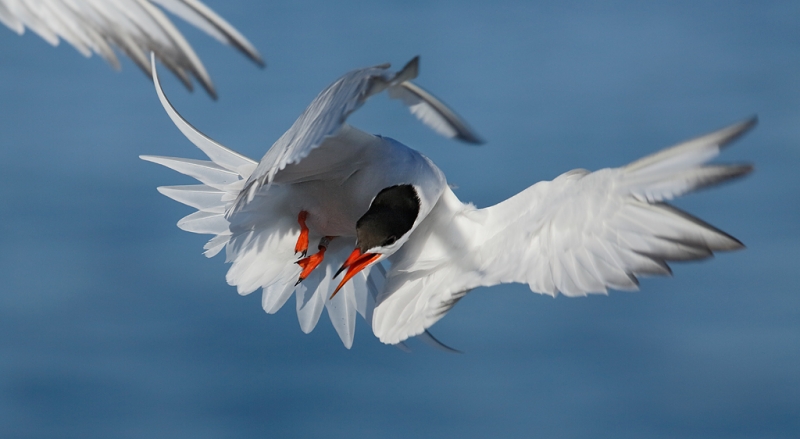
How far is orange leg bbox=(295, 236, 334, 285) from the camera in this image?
371cm

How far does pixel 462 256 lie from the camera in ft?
10.6

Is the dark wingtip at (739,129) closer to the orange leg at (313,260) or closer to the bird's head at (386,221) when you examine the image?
the bird's head at (386,221)

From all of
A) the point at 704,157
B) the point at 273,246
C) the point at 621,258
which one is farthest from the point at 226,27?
the point at 273,246

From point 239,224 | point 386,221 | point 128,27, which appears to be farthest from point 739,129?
point 239,224

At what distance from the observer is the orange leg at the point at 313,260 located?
371 centimetres

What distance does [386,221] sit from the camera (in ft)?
10.3

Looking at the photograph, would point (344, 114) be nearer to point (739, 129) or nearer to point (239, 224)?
point (739, 129)

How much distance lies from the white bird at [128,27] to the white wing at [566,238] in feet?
4.46

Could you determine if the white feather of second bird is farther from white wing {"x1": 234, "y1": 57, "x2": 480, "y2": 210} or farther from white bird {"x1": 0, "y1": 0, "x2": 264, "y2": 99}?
white bird {"x1": 0, "y1": 0, "x2": 264, "y2": 99}

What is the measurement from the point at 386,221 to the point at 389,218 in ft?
0.05

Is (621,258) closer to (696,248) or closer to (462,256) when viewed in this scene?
(696,248)

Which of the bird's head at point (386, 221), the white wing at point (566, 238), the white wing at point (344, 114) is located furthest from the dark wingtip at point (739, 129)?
the bird's head at point (386, 221)

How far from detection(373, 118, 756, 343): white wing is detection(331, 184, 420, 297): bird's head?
0.21 metres

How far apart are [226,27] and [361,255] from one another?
158 cm
